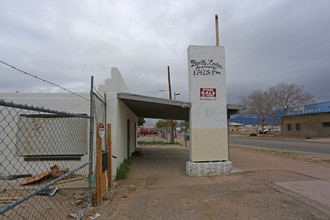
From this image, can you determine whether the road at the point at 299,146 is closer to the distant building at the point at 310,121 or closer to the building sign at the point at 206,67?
the building sign at the point at 206,67

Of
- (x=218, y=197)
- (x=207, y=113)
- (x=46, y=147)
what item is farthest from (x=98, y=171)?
(x=207, y=113)

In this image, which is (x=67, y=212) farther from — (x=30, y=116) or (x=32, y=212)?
(x=30, y=116)

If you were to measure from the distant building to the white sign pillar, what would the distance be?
105 feet

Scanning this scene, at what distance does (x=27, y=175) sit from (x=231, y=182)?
651cm

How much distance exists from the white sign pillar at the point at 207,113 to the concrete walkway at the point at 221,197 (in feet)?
1.84

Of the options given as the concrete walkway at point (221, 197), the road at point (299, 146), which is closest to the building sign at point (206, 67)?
the concrete walkway at point (221, 197)

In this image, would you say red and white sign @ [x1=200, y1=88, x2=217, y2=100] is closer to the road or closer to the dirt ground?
the dirt ground


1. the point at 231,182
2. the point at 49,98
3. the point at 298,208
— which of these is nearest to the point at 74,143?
the point at 49,98

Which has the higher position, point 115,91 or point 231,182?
point 115,91

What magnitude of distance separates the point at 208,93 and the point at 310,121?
108 ft

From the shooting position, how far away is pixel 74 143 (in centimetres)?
681

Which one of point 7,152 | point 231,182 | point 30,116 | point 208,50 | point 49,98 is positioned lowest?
point 231,182

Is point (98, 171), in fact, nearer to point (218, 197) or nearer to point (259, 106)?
point (218, 197)

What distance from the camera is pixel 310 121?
32.5m
